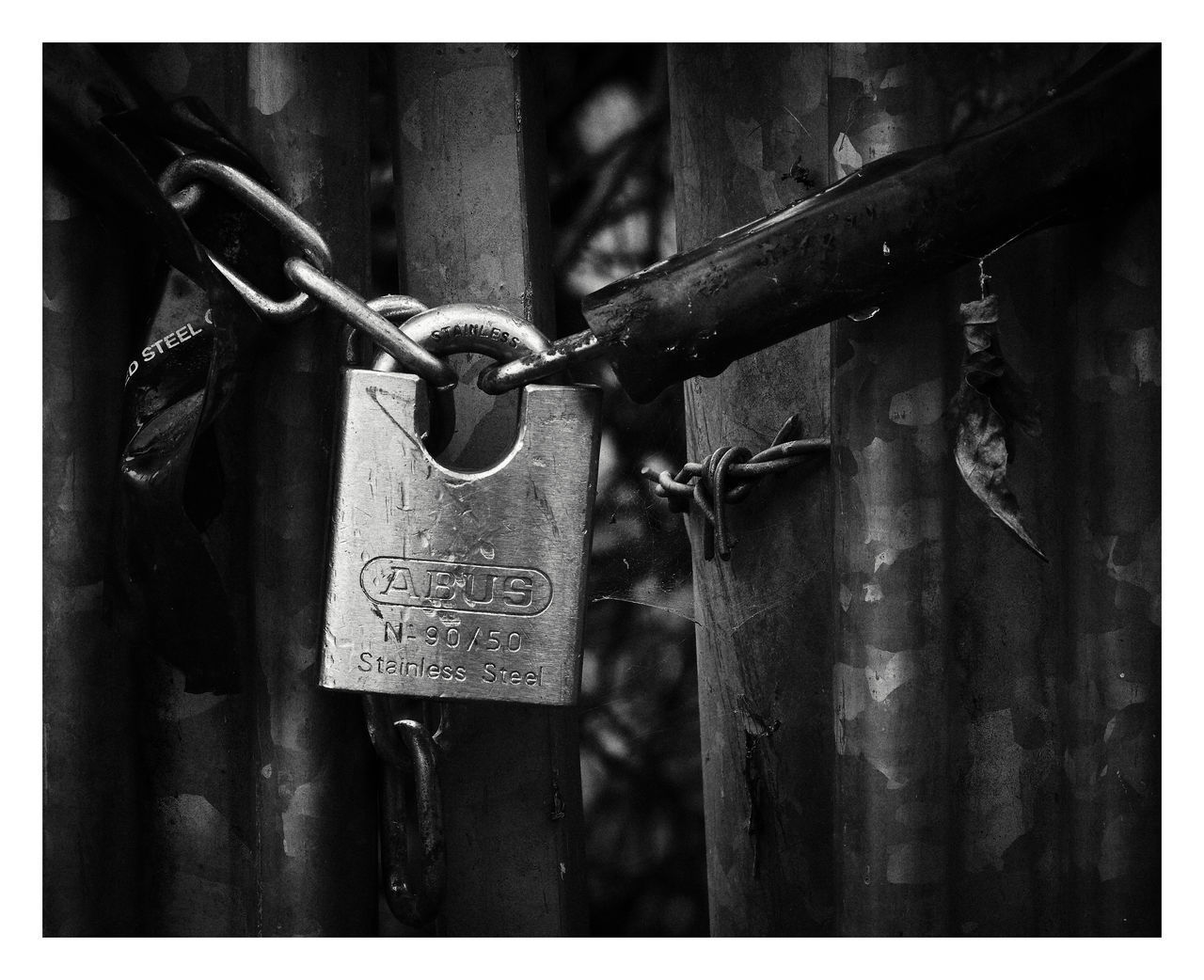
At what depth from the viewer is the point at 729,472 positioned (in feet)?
2.33

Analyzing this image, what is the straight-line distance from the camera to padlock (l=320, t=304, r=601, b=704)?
59 cm

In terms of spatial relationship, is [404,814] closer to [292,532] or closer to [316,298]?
[292,532]

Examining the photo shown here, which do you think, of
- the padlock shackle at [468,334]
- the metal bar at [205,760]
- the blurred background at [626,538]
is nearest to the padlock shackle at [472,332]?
the padlock shackle at [468,334]

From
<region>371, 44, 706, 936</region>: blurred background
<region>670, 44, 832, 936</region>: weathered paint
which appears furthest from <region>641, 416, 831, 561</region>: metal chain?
<region>371, 44, 706, 936</region>: blurred background

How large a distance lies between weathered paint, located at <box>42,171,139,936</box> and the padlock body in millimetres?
194

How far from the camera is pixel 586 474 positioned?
1.94 feet

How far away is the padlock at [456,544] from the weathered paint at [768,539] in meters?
0.20

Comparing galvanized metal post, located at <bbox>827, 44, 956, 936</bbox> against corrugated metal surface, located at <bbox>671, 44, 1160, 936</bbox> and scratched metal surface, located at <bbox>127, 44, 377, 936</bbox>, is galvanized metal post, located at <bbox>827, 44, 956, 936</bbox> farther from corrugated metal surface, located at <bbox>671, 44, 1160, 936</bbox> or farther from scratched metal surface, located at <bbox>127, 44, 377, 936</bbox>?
scratched metal surface, located at <bbox>127, 44, 377, 936</bbox>

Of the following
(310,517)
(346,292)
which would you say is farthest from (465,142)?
(310,517)

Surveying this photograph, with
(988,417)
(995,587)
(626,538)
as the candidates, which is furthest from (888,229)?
(626,538)

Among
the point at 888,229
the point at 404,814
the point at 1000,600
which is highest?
the point at 888,229

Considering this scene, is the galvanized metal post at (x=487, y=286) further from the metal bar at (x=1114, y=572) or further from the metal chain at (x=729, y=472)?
the metal bar at (x=1114, y=572)

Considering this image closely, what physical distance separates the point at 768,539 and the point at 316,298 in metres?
0.36

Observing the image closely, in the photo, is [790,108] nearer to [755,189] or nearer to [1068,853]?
[755,189]
